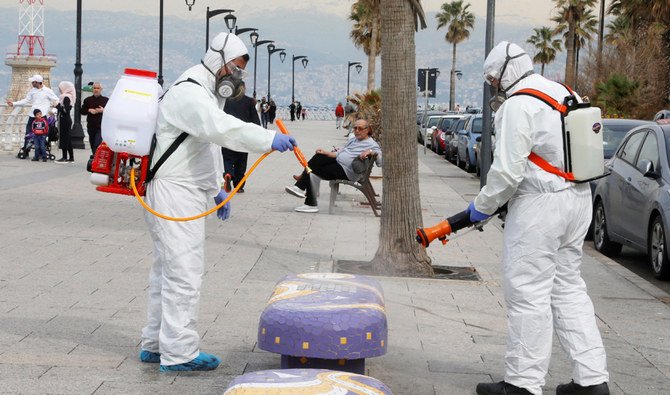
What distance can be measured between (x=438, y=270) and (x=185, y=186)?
14.9 feet

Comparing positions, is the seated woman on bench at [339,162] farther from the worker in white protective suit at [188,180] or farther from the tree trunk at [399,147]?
the worker in white protective suit at [188,180]

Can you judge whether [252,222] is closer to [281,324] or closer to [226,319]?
[226,319]

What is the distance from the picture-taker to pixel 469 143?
92.4ft

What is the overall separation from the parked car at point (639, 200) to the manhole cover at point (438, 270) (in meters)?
1.89

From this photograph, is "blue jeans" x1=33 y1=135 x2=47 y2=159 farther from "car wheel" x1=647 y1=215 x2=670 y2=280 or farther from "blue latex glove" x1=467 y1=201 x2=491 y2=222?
"blue latex glove" x1=467 y1=201 x2=491 y2=222

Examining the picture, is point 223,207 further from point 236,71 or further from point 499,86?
point 499,86

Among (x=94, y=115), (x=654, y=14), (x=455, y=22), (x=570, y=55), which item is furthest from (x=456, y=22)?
(x=94, y=115)

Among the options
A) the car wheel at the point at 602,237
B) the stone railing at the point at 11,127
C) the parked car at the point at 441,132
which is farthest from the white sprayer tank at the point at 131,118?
the parked car at the point at 441,132

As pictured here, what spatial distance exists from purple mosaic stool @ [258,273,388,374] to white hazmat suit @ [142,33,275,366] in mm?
500

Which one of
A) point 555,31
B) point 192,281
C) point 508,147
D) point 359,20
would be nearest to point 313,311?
point 192,281

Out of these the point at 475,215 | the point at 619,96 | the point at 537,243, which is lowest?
the point at 537,243

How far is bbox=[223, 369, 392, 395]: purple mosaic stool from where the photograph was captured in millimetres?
4086

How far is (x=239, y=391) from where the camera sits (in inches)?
161

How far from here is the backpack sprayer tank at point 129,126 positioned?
19.2 ft
